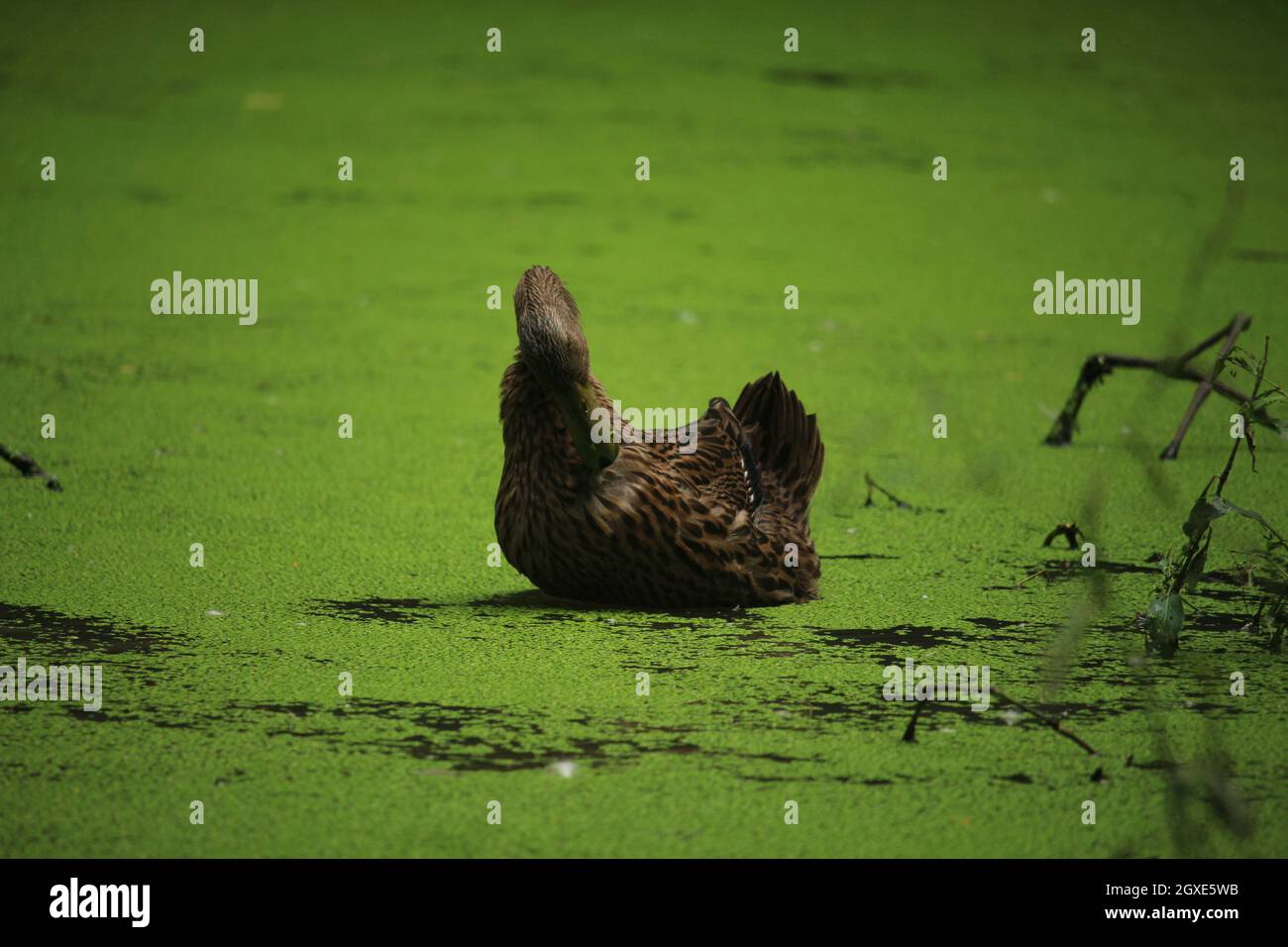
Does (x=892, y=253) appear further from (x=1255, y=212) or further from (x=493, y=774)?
(x=493, y=774)

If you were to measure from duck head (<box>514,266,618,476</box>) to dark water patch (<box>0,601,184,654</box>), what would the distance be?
31.4 inches

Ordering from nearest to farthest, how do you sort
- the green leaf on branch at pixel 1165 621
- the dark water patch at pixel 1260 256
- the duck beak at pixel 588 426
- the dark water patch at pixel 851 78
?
the green leaf on branch at pixel 1165 621
the duck beak at pixel 588 426
the dark water patch at pixel 1260 256
the dark water patch at pixel 851 78

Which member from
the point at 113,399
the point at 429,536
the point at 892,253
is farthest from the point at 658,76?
the point at 429,536

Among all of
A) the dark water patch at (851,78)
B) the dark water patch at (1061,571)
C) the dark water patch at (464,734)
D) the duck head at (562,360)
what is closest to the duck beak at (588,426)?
the duck head at (562,360)

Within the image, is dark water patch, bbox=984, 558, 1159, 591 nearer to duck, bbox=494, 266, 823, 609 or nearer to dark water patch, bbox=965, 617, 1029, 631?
dark water patch, bbox=965, 617, 1029, 631

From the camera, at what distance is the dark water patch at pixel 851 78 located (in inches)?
348

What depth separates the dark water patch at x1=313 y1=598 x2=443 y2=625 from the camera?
3.22 m

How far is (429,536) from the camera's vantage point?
3766 mm

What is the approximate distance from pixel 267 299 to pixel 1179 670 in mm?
3719

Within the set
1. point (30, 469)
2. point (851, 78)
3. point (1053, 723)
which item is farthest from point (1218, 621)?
point (851, 78)

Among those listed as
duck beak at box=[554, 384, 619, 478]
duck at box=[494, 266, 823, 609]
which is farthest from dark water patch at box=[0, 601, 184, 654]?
duck beak at box=[554, 384, 619, 478]

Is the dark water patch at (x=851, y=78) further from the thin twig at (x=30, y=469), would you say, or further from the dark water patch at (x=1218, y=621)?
the dark water patch at (x=1218, y=621)

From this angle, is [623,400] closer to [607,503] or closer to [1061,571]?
[1061,571]

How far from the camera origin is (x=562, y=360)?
3.04 meters
